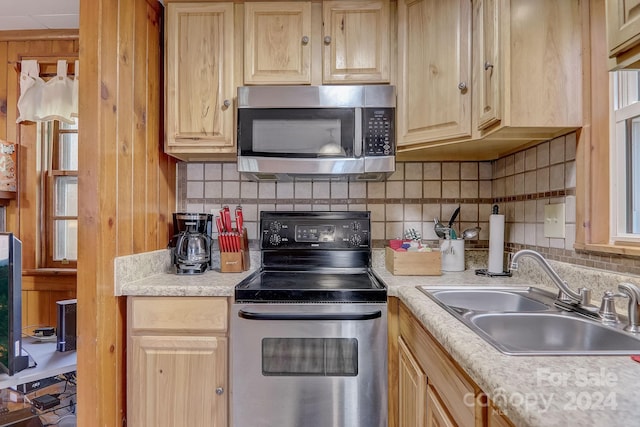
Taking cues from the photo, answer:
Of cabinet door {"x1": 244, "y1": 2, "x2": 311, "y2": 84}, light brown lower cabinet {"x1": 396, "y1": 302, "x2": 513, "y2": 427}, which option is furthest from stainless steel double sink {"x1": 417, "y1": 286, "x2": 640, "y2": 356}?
cabinet door {"x1": 244, "y1": 2, "x2": 311, "y2": 84}

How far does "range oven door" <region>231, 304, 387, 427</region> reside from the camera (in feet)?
4.46

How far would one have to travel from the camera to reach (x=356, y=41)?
65.3 inches

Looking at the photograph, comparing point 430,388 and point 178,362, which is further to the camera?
point 178,362

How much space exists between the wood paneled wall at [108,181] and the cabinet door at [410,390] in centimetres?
114

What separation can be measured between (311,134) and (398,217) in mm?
703

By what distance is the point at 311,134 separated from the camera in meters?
1.63

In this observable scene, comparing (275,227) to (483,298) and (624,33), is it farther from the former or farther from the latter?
(624,33)

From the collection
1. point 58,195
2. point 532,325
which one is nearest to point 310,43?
point 532,325

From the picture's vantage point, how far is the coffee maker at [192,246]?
168 centimetres

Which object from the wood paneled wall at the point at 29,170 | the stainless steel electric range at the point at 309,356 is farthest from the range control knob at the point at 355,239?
the wood paneled wall at the point at 29,170

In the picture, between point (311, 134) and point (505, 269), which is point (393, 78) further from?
point (505, 269)

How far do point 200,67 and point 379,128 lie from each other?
0.91 m

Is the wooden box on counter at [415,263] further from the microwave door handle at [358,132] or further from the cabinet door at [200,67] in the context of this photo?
the cabinet door at [200,67]

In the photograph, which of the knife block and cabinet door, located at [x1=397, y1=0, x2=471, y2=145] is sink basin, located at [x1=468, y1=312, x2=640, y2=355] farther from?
the knife block
